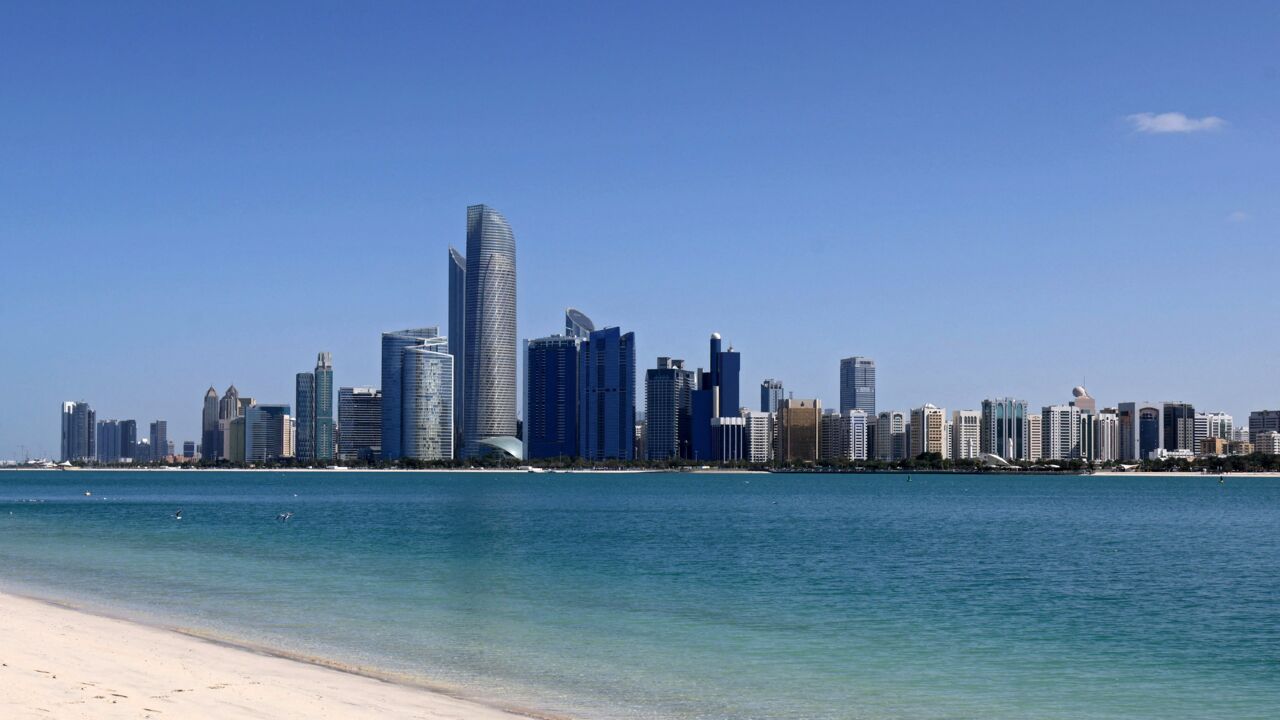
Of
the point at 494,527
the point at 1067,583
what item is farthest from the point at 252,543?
the point at 1067,583

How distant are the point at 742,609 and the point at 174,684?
59.9 ft

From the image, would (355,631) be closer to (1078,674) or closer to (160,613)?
(160,613)

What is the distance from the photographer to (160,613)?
103 ft

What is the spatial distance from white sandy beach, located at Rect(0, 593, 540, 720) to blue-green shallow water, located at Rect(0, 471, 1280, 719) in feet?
7.27

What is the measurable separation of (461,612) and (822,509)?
85.3 meters

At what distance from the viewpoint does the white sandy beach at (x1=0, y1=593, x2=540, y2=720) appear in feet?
53.2

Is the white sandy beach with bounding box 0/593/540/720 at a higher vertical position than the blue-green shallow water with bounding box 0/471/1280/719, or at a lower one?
→ higher

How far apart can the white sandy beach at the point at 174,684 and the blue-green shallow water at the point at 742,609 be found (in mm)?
2215

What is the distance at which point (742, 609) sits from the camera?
33469 millimetres

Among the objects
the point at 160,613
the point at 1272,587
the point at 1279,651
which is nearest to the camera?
the point at 1279,651

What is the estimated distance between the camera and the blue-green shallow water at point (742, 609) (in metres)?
21.8

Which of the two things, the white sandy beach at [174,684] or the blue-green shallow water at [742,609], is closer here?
the white sandy beach at [174,684]

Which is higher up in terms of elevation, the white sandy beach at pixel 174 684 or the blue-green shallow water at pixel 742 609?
the white sandy beach at pixel 174 684

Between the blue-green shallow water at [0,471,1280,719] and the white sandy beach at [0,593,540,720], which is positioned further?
the blue-green shallow water at [0,471,1280,719]
